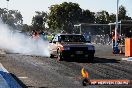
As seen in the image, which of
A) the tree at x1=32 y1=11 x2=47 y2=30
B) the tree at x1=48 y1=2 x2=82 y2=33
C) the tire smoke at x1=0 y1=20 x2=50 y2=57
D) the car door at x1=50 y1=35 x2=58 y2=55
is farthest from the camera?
the tree at x1=32 y1=11 x2=47 y2=30

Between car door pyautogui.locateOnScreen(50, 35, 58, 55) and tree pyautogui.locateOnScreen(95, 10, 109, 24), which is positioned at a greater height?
tree pyautogui.locateOnScreen(95, 10, 109, 24)

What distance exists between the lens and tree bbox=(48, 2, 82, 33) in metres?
96.1

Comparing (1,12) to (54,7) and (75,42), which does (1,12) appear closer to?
(54,7)

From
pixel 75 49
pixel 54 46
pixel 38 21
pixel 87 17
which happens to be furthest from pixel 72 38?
pixel 38 21

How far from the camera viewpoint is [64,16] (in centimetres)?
9788

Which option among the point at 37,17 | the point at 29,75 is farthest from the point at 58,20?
the point at 29,75

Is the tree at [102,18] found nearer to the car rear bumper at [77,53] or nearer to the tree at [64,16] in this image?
the tree at [64,16]

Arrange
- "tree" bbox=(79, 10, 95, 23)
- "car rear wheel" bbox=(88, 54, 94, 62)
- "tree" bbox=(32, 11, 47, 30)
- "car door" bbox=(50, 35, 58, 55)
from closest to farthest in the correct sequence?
"car rear wheel" bbox=(88, 54, 94, 62) → "car door" bbox=(50, 35, 58, 55) → "tree" bbox=(79, 10, 95, 23) → "tree" bbox=(32, 11, 47, 30)

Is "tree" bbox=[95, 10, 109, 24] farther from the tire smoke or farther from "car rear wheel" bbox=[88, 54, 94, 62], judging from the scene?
"car rear wheel" bbox=[88, 54, 94, 62]

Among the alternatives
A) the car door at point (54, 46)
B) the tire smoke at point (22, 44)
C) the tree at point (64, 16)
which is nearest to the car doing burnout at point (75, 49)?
the car door at point (54, 46)

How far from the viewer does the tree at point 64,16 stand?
315 feet

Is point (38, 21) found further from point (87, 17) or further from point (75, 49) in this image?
point (75, 49)

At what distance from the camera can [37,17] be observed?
152250 mm

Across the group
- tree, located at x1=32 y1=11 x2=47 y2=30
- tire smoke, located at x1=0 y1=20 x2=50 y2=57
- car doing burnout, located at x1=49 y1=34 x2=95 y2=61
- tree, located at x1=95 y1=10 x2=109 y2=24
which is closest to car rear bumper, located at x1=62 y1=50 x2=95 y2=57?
car doing burnout, located at x1=49 y1=34 x2=95 y2=61
